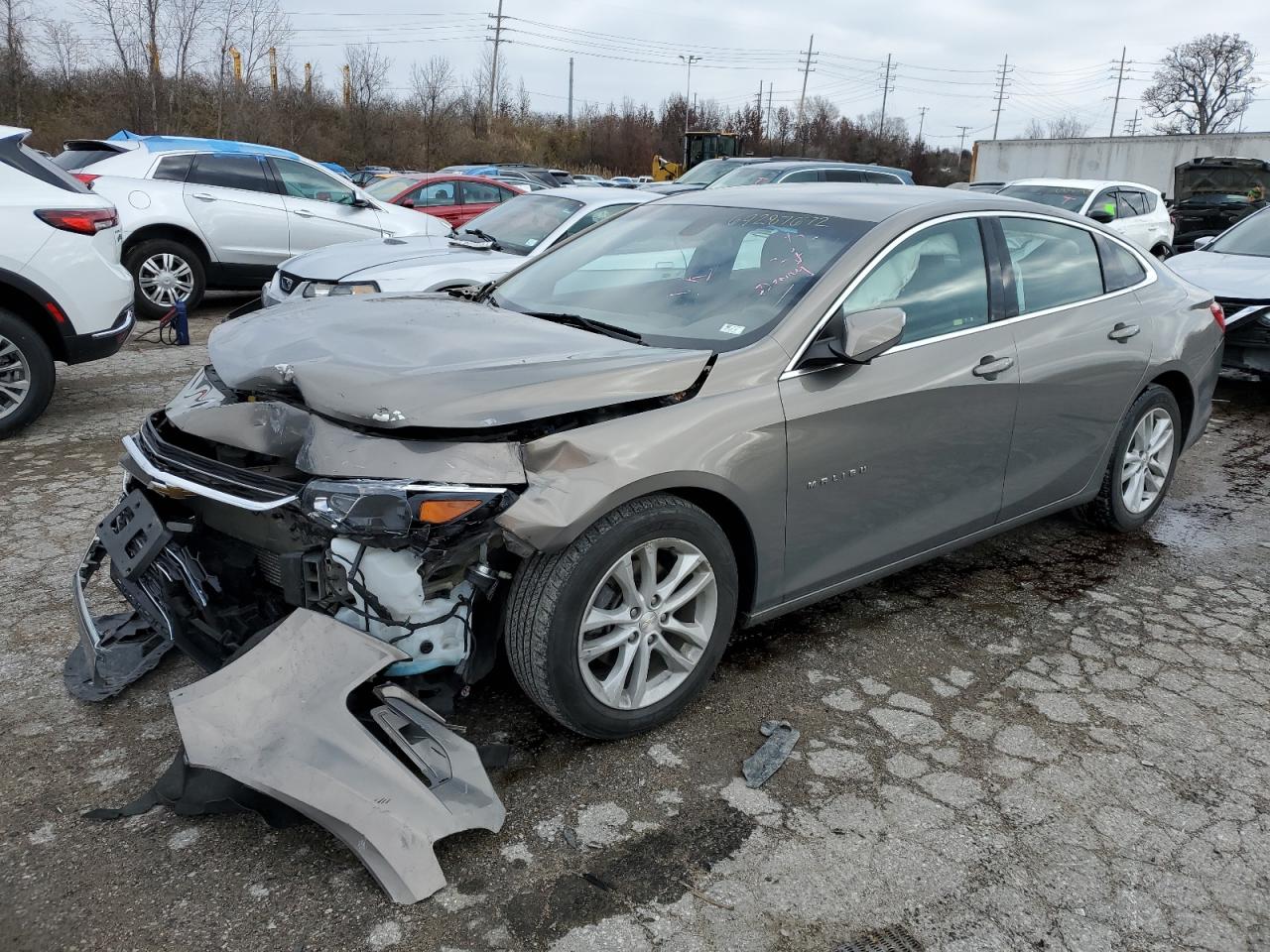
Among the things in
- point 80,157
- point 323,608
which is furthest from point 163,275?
point 323,608

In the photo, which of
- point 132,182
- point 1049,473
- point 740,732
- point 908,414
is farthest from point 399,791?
point 132,182

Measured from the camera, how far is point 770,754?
3.02m

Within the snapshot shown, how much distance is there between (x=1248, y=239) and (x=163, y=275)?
10148mm

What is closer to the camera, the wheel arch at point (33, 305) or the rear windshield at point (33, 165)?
the wheel arch at point (33, 305)

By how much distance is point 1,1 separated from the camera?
26.0 meters

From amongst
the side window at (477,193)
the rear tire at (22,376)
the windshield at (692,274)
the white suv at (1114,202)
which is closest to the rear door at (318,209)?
the rear tire at (22,376)

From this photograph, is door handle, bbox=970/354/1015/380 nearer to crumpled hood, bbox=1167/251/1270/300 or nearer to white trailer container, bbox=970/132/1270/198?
crumpled hood, bbox=1167/251/1270/300

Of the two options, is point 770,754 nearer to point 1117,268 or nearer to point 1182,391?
point 1117,268

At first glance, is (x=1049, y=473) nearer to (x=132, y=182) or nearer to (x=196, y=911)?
(x=196, y=911)

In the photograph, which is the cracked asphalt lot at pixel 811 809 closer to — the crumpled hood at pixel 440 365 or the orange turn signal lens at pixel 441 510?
the orange turn signal lens at pixel 441 510

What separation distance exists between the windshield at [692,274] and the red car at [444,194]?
1182 cm

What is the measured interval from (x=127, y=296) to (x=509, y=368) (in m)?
4.42

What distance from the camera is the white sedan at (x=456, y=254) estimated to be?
7.13 meters

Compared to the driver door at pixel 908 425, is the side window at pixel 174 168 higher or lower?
higher
